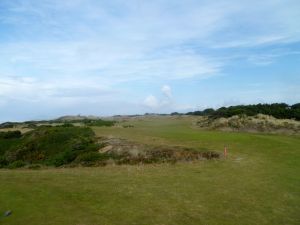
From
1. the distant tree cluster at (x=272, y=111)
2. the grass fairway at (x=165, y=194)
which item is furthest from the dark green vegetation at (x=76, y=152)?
the distant tree cluster at (x=272, y=111)

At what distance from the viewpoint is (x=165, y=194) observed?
15.5 m

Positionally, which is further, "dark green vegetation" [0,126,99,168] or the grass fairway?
"dark green vegetation" [0,126,99,168]

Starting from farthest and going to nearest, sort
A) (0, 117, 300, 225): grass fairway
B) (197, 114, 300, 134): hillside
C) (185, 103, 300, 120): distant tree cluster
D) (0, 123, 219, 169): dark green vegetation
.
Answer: (185, 103, 300, 120): distant tree cluster, (197, 114, 300, 134): hillside, (0, 123, 219, 169): dark green vegetation, (0, 117, 300, 225): grass fairway

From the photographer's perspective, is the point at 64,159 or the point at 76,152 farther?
the point at 76,152

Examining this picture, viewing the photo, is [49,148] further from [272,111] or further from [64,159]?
[272,111]

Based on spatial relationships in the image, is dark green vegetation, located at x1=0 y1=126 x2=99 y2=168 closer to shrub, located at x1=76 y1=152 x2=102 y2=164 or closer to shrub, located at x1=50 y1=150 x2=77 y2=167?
shrub, located at x1=50 y1=150 x2=77 y2=167

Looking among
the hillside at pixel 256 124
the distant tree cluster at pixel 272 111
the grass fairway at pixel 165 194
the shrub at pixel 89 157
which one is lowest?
the grass fairway at pixel 165 194

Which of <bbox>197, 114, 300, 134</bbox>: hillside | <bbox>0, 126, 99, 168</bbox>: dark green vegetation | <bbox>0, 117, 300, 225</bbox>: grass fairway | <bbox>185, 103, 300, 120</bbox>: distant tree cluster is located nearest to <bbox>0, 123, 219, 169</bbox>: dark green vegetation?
<bbox>0, 126, 99, 168</bbox>: dark green vegetation

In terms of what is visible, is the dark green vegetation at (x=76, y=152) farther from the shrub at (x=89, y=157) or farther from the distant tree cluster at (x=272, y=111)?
the distant tree cluster at (x=272, y=111)

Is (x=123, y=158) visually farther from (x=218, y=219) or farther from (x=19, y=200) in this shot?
(x=218, y=219)

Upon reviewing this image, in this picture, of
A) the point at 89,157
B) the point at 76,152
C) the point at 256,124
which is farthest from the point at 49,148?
the point at 256,124

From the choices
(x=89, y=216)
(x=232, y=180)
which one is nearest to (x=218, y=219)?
(x=89, y=216)

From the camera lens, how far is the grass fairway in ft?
40.8

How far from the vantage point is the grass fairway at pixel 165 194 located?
12445mm
